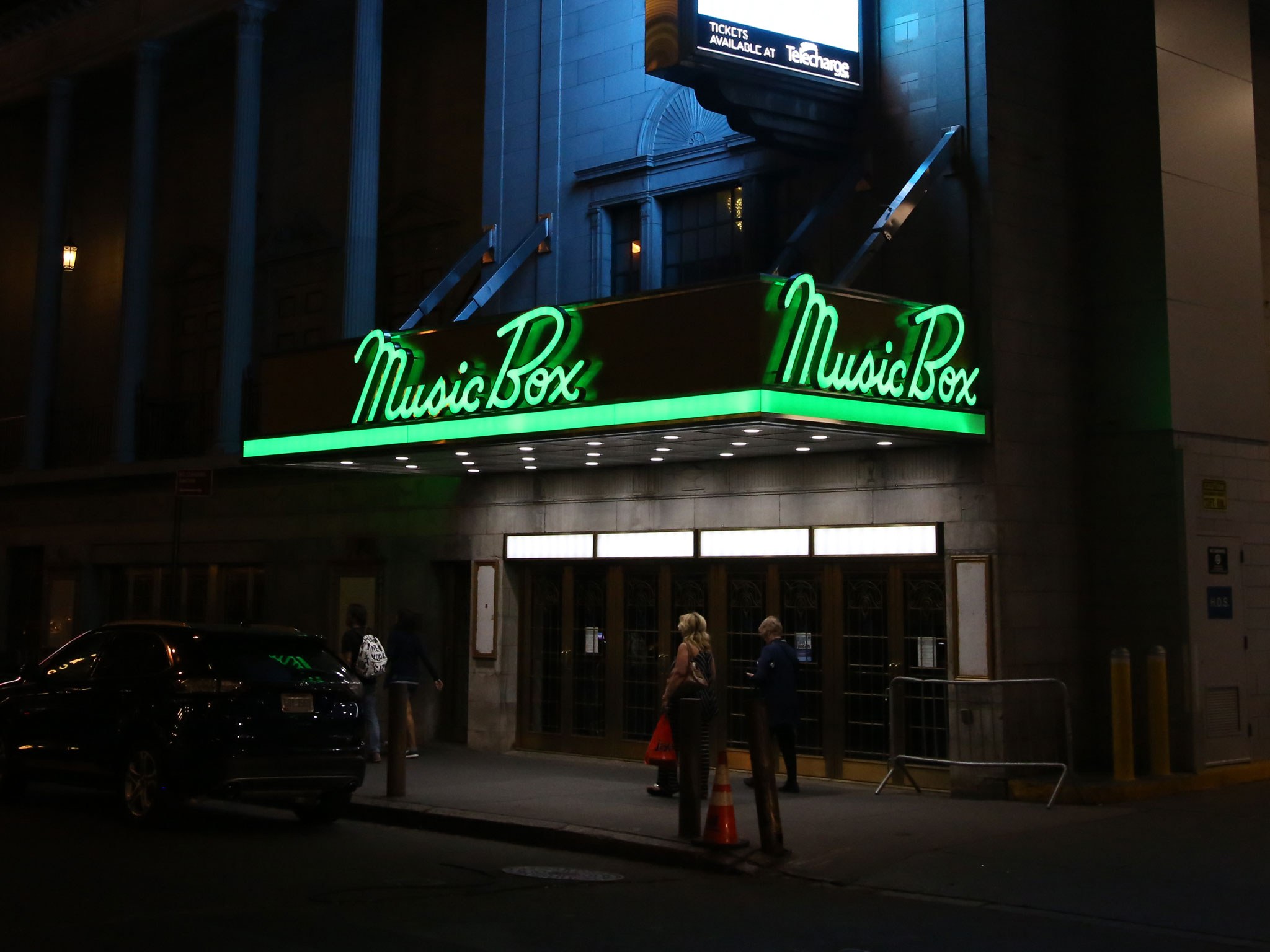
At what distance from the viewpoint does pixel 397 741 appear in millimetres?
13836

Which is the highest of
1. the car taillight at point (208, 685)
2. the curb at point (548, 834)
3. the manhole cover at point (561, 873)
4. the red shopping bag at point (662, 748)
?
the car taillight at point (208, 685)

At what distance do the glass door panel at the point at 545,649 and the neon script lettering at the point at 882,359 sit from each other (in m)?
6.18

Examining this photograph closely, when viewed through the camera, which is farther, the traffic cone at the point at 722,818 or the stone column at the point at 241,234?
the stone column at the point at 241,234

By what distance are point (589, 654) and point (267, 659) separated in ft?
19.6

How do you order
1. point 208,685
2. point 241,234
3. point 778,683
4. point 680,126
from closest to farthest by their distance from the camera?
point 208,685
point 778,683
point 680,126
point 241,234

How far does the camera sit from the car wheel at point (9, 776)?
44.2 feet

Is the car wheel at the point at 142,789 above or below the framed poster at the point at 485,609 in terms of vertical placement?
below

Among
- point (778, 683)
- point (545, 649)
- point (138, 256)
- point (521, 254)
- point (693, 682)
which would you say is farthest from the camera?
point (138, 256)

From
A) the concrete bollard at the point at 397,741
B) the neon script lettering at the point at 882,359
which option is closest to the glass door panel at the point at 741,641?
the neon script lettering at the point at 882,359

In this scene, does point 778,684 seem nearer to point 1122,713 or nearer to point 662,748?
point 662,748

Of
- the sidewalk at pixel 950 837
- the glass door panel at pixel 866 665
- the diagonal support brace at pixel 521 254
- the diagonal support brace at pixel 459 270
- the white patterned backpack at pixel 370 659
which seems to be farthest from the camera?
the diagonal support brace at pixel 521 254

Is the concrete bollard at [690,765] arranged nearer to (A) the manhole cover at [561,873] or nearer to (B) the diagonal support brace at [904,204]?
(A) the manhole cover at [561,873]

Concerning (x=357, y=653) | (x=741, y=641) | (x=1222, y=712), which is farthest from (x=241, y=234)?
(x=1222, y=712)

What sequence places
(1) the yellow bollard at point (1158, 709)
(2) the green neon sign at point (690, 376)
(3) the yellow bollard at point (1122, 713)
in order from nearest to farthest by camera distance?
1. (2) the green neon sign at point (690, 376)
2. (3) the yellow bollard at point (1122, 713)
3. (1) the yellow bollard at point (1158, 709)
